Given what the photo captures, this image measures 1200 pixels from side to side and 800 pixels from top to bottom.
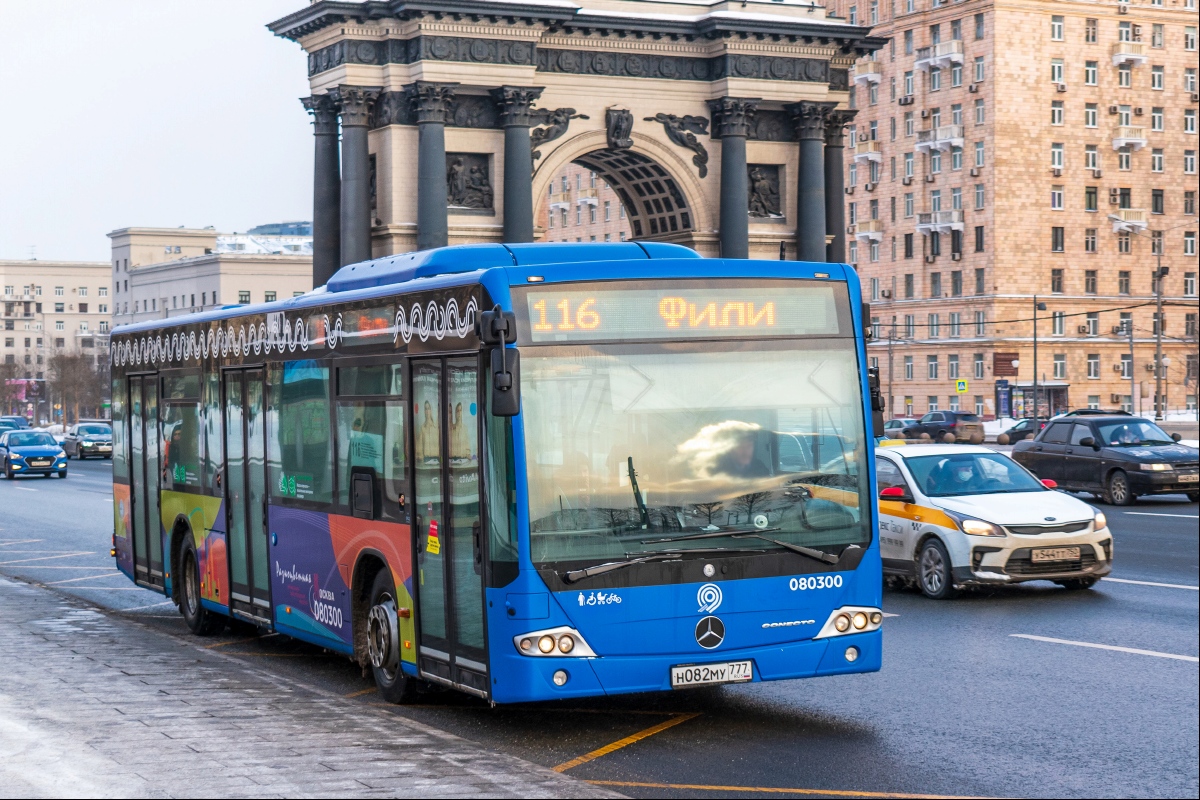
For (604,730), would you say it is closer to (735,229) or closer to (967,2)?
(735,229)

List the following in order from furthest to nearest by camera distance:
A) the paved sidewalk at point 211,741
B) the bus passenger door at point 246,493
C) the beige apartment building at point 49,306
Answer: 1. the beige apartment building at point 49,306
2. the bus passenger door at point 246,493
3. the paved sidewalk at point 211,741

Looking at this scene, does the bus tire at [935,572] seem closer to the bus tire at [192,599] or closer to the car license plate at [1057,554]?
the car license plate at [1057,554]

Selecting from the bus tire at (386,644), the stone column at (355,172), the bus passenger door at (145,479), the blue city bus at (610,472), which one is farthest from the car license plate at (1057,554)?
the stone column at (355,172)

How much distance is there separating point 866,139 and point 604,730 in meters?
90.5

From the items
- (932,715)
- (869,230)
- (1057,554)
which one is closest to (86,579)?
(1057,554)

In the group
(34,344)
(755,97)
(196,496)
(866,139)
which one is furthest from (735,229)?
(34,344)

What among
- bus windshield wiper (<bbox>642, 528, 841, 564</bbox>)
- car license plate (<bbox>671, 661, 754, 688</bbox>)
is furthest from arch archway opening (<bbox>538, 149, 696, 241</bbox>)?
car license plate (<bbox>671, 661, 754, 688</bbox>)

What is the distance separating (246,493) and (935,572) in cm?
611

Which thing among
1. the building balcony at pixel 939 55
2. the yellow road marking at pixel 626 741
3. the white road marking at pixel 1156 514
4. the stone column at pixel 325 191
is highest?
the building balcony at pixel 939 55

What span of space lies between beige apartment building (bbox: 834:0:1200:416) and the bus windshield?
77346 mm

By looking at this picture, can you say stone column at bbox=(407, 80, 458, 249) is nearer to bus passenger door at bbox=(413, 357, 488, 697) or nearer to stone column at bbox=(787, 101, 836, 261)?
stone column at bbox=(787, 101, 836, 261)

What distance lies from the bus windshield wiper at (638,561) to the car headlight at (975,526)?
6.31 m

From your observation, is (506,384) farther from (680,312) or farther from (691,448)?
(680,312)

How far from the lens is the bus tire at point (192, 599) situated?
561 inches
